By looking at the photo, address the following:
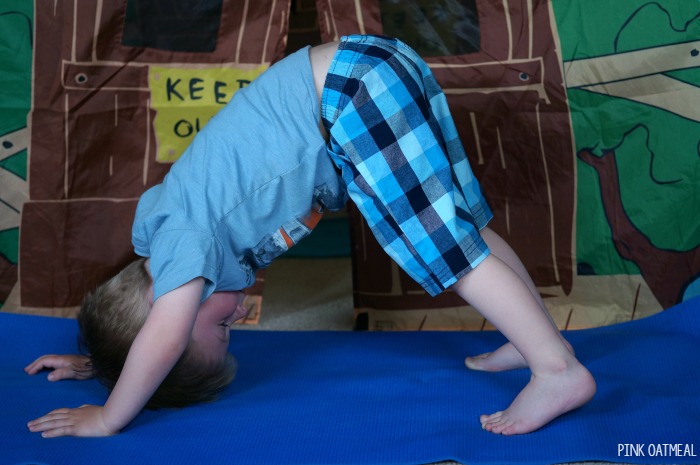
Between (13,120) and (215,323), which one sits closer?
(215,323)

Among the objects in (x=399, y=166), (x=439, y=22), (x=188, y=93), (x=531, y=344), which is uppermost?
(x=439, y=22)

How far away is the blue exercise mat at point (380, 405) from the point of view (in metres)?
1.25

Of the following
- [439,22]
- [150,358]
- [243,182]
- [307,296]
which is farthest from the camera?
[307,296]

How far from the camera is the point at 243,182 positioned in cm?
134

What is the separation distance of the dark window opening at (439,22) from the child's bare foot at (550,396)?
2.83 ft

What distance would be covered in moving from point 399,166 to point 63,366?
0.74 m

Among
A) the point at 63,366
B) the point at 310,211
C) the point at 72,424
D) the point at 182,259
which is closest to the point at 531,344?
the point at 310,211

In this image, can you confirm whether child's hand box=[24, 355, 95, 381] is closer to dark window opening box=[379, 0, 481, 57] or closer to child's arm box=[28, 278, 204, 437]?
child's arm box=[28, 278, 204, 437]

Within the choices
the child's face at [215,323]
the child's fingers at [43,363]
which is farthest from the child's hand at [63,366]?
the child's face at [215,323]

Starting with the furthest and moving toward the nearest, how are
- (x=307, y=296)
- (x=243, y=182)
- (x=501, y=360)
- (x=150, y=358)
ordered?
(x=307, y=296)
(x=501, y=360)
(x=243, y=182)
(x=150, y=358)

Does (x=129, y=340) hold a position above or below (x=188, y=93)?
below

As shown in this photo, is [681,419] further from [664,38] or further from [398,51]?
[664,38]

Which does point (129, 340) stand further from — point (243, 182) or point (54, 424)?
point (243, 182)

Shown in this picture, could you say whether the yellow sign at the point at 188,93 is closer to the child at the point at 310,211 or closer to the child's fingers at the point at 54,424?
the child at the point at 310,211
